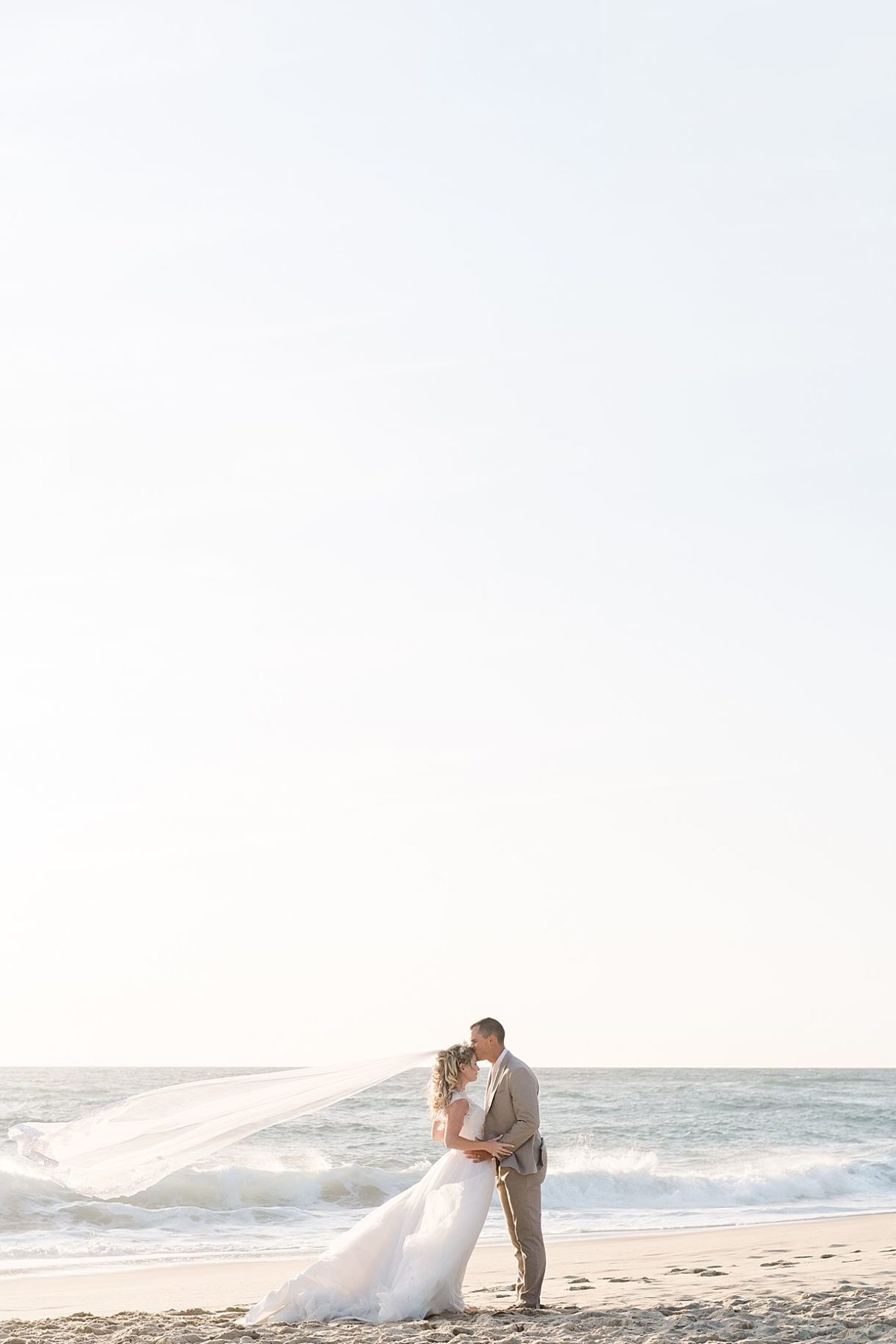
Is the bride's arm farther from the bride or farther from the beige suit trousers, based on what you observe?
the beige suit trousers

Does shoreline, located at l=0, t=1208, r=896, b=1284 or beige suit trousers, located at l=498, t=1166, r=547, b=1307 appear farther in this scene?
shoreline, located at l=0, t=1208, r=896, b=1284

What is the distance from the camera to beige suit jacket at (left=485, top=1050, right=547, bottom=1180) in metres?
8.31

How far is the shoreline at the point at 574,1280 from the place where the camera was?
927 cm

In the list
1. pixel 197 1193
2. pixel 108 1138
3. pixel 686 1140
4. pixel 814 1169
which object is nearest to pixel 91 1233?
pixel 197 1193

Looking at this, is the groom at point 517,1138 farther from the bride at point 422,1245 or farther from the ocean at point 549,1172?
the ocean at point 549,1172

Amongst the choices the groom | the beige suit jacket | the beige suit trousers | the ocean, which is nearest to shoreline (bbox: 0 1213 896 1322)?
A: the beige suit trousers

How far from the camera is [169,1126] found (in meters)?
9.12

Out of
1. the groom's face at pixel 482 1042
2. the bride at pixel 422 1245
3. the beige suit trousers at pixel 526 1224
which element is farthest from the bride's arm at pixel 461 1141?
the groom's face at pixel 482 1042

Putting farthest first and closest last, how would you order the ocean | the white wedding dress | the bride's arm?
the ocean → the bride's arm → the white wedding dress

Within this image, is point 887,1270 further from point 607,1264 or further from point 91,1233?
point 91,1233

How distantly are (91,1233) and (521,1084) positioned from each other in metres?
10.0

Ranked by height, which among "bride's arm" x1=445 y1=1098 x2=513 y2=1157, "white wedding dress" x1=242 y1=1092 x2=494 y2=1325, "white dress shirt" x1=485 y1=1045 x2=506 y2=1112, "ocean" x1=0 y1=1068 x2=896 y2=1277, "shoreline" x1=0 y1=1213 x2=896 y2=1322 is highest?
"white dress shirt" x1=485 y1=1045 x2=506 y2=1112

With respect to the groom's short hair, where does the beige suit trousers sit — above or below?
below

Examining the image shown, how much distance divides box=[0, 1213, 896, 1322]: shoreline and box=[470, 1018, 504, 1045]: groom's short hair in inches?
65.0
